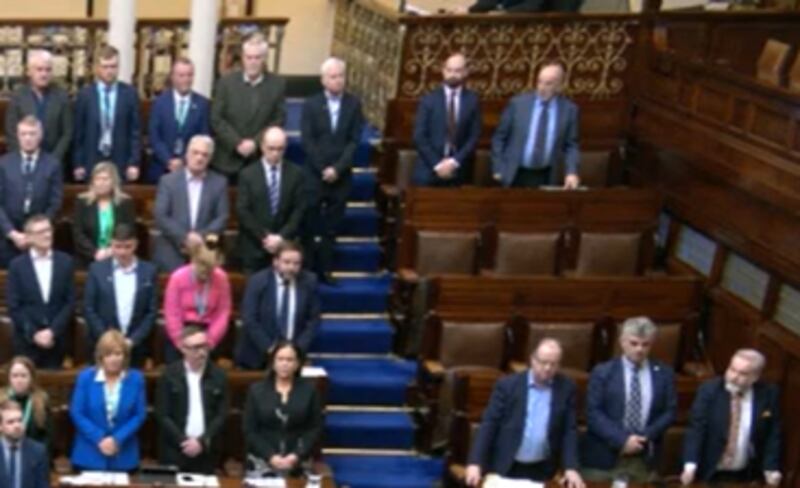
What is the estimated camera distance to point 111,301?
8.56 meters

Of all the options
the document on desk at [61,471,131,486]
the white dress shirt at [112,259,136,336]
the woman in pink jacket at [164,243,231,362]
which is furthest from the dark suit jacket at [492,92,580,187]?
the document on desk at [61,471,131,486]

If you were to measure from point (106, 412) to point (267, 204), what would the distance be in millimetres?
1565

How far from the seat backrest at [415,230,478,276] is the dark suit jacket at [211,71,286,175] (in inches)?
38.7

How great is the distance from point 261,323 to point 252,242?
0.63m

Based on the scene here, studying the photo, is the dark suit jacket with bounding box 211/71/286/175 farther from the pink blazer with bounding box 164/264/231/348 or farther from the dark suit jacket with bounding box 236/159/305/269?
the pink blazer with bounding box 164/264/231/348

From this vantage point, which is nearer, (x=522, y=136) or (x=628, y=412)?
(x=628, y=412)

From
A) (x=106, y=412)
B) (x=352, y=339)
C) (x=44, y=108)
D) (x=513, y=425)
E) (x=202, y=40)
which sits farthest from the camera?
(x=202, y=40)

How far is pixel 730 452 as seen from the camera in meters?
8.52

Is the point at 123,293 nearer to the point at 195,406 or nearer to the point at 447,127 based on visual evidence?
the point at 195,406

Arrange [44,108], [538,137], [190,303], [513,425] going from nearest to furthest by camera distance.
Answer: [513,425], [190,303], [44,108], [538,137]

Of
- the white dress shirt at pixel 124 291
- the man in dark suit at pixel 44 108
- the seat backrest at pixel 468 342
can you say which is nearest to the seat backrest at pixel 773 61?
the seat backrest at pixel 468 342

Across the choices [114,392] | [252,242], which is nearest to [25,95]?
[252,242]

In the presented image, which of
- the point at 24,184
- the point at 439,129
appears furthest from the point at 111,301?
the point at 439,129

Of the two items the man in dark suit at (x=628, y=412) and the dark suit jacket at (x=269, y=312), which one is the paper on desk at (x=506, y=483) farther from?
the dark suit jacket at (x=269, y=312)
